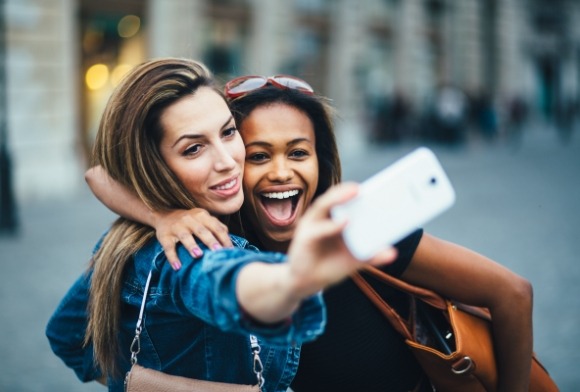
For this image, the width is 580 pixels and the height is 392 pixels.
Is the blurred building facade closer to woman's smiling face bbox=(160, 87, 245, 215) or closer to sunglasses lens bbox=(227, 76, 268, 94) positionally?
sunglasses lens bbox=(227, 76, 268, 94)

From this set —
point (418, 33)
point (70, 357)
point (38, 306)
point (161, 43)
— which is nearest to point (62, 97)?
point (161, 43)

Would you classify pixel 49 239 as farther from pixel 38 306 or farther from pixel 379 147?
pixel 379 147

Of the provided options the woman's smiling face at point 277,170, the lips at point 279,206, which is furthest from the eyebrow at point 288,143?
the lips at point 279,206

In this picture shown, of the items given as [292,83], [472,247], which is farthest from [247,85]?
[472,247]

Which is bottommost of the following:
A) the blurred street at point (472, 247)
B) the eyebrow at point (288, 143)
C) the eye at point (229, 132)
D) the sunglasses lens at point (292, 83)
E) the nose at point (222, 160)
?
the blurred street at point (472, 247)

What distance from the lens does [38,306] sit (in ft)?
17.7

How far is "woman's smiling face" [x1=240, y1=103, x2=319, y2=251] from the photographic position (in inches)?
78.7

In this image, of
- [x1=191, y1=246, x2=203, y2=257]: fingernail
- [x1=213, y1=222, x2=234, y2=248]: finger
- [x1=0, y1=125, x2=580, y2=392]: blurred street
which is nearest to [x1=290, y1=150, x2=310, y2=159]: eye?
[x1=213, y1=222, x2=234, y2=248]: finger

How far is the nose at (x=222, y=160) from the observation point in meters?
1.66

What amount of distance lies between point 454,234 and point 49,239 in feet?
17.7

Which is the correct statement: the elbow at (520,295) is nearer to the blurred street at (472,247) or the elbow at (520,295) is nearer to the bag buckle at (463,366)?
the bag buckle at (463,366)

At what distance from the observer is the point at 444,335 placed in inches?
77.1

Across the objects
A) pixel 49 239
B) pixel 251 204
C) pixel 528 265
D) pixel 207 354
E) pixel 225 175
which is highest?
pixel 225 175

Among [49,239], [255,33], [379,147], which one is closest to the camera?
Result: [49,239]
